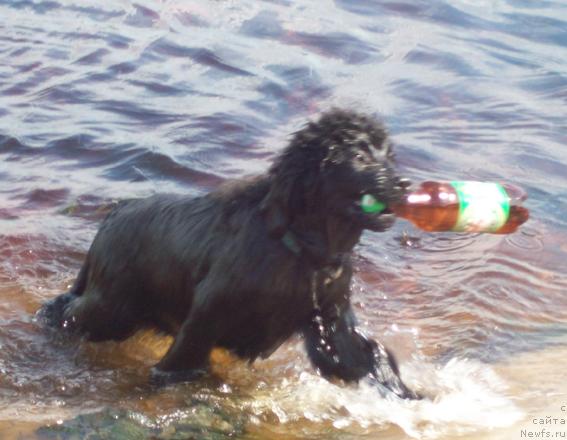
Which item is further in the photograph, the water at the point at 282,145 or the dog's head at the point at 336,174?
the water at the point at 282,145

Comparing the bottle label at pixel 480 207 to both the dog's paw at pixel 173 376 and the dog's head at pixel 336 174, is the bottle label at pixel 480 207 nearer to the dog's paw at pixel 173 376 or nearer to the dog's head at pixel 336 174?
the dog's head at pixel 336 174

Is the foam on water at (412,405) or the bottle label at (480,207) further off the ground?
the bottle label at (480,207)

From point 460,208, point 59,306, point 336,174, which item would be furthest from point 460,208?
point 59,306

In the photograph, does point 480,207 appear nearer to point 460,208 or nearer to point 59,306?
point 460,208

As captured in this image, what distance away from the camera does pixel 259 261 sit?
4.32 meters

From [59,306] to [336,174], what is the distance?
2.03 metres

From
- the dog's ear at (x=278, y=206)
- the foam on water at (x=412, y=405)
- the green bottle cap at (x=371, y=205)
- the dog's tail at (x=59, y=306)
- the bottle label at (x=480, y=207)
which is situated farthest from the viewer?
the dog's tail at (x=59, y=306)

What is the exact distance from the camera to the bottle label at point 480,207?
4.32 meters

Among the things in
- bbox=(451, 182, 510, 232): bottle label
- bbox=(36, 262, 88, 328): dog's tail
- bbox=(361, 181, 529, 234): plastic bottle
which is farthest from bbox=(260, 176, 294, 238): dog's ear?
bbox=(36, 262, 88, 328): dog's tail

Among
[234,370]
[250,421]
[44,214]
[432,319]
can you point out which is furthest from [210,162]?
[250,421]

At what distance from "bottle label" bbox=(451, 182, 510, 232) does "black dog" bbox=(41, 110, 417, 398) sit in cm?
34

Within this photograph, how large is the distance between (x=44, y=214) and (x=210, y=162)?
4.82 feet

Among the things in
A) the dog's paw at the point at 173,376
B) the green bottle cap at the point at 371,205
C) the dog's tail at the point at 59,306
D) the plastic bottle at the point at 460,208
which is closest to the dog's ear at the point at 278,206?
the green bottle cap at the point at 371,205

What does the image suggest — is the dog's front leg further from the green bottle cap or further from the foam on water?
the green bottle cap
